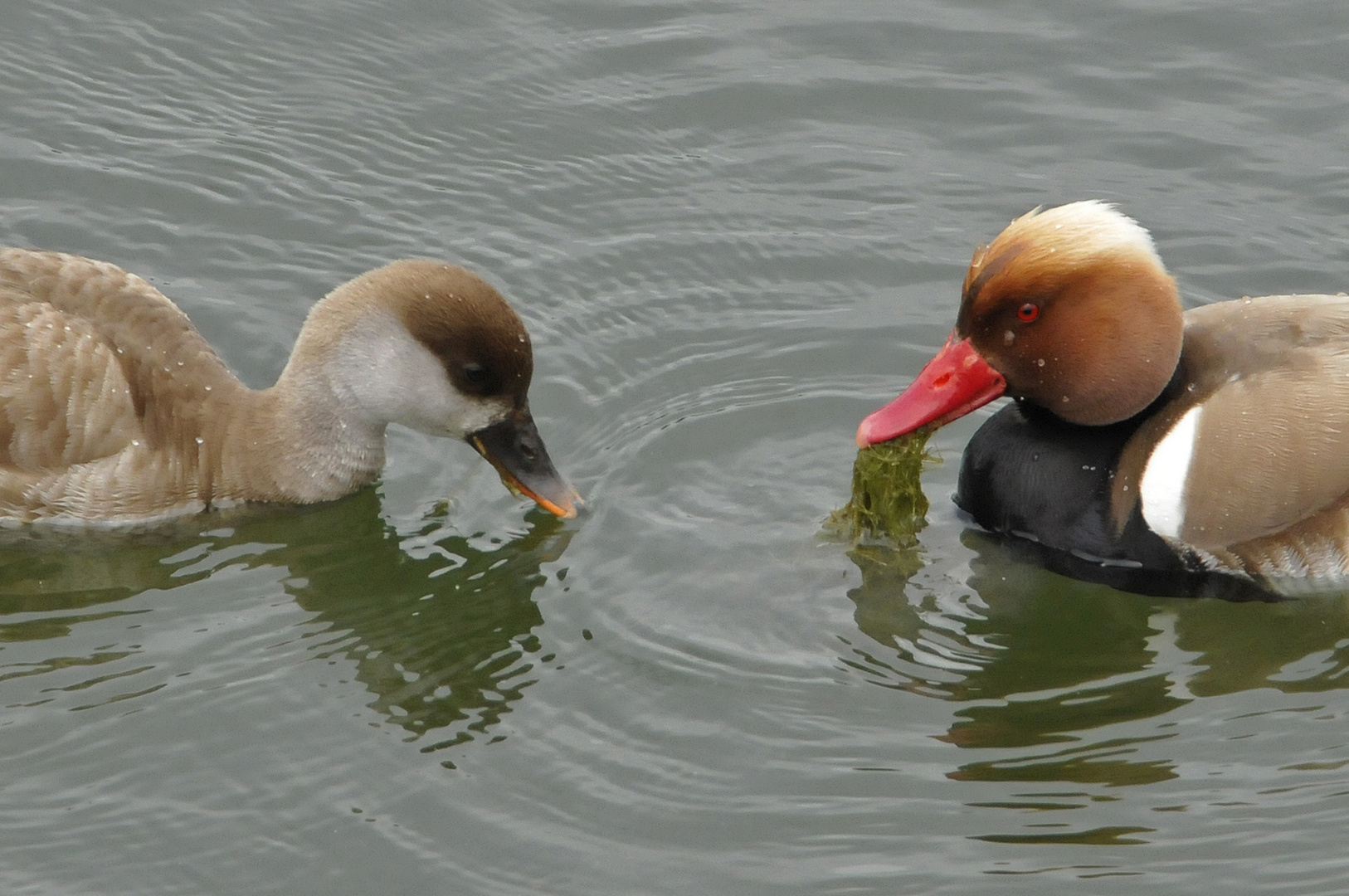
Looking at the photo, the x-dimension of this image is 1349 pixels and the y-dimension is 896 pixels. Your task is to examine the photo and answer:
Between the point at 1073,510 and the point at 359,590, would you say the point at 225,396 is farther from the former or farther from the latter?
the point at 1073,510

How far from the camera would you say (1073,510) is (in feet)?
23.5

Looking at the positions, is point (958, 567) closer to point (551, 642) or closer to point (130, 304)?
point (551, 642)

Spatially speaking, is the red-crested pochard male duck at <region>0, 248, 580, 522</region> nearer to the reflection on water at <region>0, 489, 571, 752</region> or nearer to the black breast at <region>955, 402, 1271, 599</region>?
the reflection on water at <region>0, 489, 571, 752</region>

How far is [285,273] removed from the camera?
8.76m

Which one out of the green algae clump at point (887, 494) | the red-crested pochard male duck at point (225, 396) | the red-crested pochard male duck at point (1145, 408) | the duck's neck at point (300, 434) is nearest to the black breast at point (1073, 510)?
the red-crested pochard male duck at point (1145, 408)

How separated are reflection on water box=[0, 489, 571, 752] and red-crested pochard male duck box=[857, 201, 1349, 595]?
1561 millimetres

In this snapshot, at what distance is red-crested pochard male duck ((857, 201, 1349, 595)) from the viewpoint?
681 cm

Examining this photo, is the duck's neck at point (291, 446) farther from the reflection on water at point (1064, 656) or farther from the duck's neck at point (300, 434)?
the reflection on water at point (1064, 656)

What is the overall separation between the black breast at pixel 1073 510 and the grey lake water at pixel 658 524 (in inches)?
3.8

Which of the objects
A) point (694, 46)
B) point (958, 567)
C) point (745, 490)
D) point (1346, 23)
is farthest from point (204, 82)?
point (1346, 23)

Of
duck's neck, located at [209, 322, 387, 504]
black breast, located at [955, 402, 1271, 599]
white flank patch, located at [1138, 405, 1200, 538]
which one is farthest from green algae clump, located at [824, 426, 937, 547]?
duck's neck, located at [209, 322, 387, 504]

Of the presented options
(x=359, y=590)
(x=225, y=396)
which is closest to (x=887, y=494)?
(x=359, y=590)

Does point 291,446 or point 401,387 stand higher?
point 401,387

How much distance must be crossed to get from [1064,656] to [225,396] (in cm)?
348
